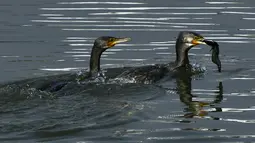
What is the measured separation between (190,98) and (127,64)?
11.5ft

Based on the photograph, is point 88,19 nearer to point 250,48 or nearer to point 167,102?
point 250,48

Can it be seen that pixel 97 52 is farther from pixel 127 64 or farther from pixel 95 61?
pixel 127 64

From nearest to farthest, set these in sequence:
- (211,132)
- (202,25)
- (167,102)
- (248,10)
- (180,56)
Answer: (211,132) → (167,102) → (180,56) → (202,25) → (248,10)

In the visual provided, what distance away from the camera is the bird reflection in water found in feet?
50.4

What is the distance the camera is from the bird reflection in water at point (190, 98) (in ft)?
50.4

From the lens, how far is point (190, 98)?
16.7 metres

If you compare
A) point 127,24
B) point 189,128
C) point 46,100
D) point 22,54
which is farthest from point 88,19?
Answer: point 189,128

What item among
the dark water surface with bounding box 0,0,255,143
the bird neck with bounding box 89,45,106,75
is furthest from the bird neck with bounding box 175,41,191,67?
the bird neck with bounding box 89,45,106,75

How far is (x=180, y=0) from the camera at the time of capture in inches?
1111

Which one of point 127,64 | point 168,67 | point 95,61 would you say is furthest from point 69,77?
point 168,67

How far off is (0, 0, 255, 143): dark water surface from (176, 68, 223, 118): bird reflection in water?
0.05 feet

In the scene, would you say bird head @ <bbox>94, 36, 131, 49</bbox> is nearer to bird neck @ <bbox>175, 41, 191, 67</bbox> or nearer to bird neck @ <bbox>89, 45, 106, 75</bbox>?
bird neck @ <bbox>89, 45, 106, 75</bbox>

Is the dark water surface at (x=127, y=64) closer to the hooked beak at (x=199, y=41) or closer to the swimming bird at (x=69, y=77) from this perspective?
the swimming bird at (x=69, y=77)

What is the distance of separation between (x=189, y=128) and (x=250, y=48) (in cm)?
742
